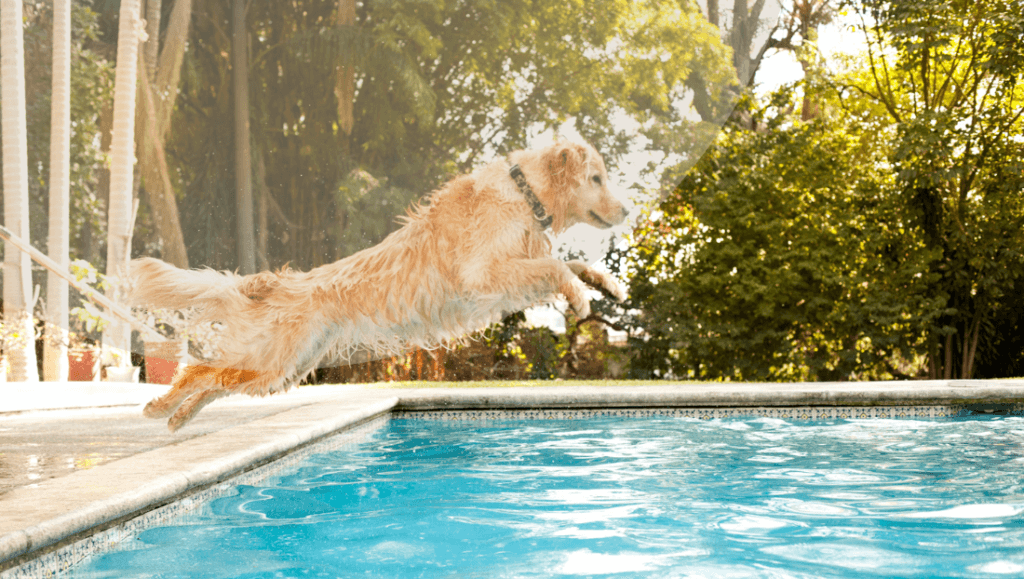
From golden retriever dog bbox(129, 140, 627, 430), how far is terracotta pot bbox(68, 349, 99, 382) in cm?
1024

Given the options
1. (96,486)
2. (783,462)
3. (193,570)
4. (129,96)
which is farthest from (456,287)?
(783,462)

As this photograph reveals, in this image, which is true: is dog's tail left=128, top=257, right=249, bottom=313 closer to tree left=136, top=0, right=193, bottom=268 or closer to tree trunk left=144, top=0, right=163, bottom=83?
tree left=136, top=0, right=193, bottom=268

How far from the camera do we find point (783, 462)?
6516mm

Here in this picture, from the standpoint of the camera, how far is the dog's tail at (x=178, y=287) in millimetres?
986

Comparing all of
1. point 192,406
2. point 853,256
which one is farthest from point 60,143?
point 853,256

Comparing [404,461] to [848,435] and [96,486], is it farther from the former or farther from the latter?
[848,435]

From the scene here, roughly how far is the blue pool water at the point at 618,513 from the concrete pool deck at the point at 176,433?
234 millimetres

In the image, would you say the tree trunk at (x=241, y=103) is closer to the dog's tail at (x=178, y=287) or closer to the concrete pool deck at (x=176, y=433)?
the dog's tail at (x=178, y=287)

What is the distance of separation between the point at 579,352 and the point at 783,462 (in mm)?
6544

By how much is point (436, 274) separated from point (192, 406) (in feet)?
4.34

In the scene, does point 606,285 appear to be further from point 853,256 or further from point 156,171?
point 853,256

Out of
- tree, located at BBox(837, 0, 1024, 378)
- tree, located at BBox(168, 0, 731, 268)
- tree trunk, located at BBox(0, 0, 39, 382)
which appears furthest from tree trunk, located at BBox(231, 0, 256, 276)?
tree, located at BBox(837, 0, 1024, 378)

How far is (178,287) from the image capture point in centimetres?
101

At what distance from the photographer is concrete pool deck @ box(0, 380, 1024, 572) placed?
3.52m
